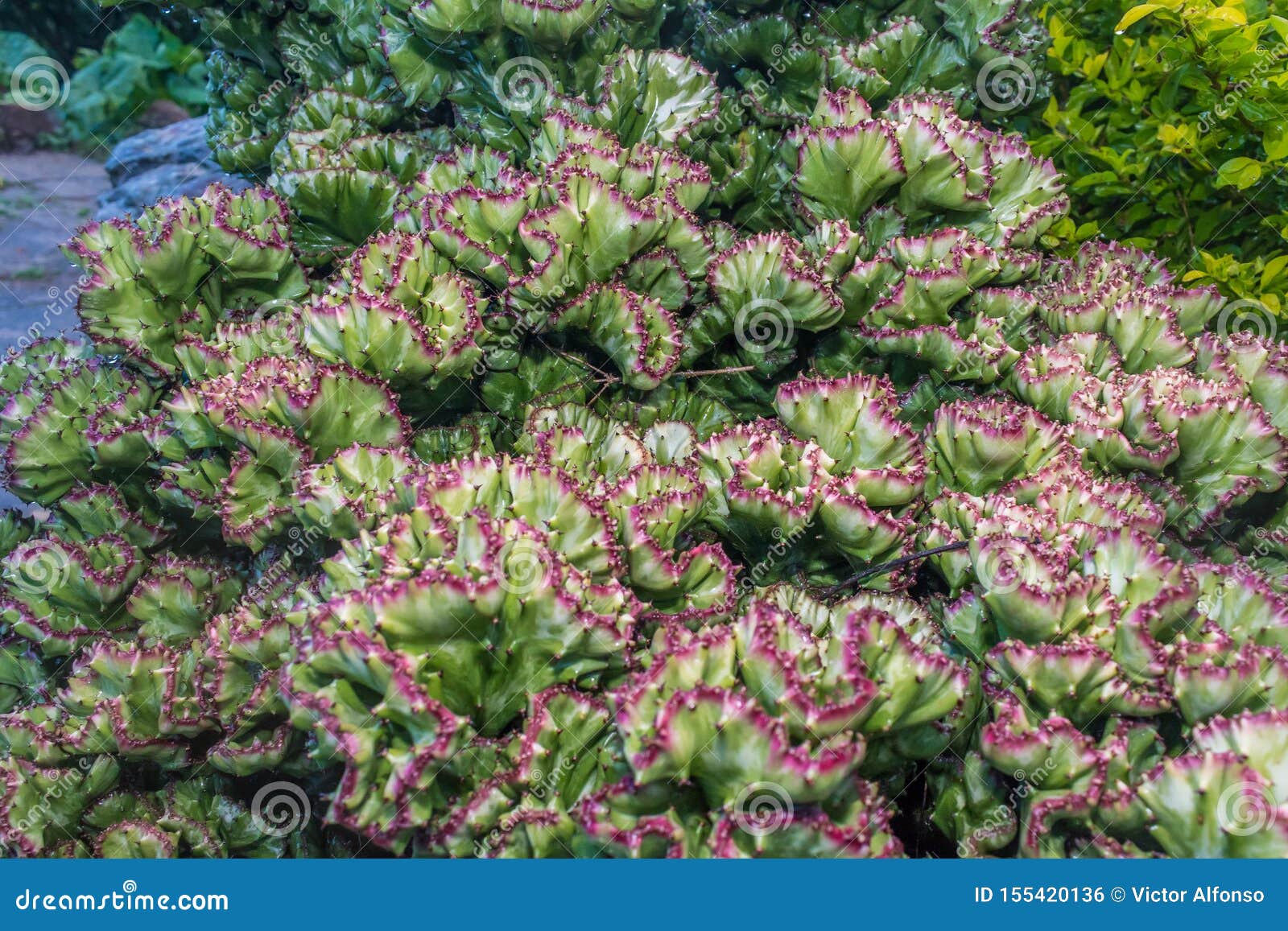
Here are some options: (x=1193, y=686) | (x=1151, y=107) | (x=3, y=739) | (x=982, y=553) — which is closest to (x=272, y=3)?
(x=3, y=739)

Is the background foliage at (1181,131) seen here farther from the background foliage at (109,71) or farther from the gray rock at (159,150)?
the background foliage at (109,71)

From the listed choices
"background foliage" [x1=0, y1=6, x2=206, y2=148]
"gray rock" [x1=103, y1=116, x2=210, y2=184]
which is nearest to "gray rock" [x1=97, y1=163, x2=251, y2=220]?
"gray rock" [x1=103, y1=116, x2=210, y2=184]

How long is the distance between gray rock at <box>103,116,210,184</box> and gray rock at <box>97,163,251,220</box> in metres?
0.12

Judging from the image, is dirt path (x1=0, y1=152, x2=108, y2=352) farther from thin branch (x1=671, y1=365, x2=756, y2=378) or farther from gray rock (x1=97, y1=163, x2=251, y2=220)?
thin branch (x1=671, y1=365, x2=756, y2=378)

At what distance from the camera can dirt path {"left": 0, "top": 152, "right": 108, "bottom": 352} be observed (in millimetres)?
7754

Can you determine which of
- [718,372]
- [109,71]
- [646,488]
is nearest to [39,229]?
[109,71]

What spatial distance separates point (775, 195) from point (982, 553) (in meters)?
1.82

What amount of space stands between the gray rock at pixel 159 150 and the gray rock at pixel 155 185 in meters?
0.12

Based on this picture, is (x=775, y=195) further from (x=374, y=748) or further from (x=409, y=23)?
(x=374, y=748)

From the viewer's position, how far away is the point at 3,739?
9.41 feet

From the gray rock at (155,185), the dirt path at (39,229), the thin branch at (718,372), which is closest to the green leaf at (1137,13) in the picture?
the thin branch at (718,372)

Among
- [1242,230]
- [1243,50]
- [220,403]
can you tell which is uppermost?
[1243,50]

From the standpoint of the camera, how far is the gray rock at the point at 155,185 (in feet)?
20.8

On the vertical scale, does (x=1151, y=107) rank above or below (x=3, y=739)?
above
